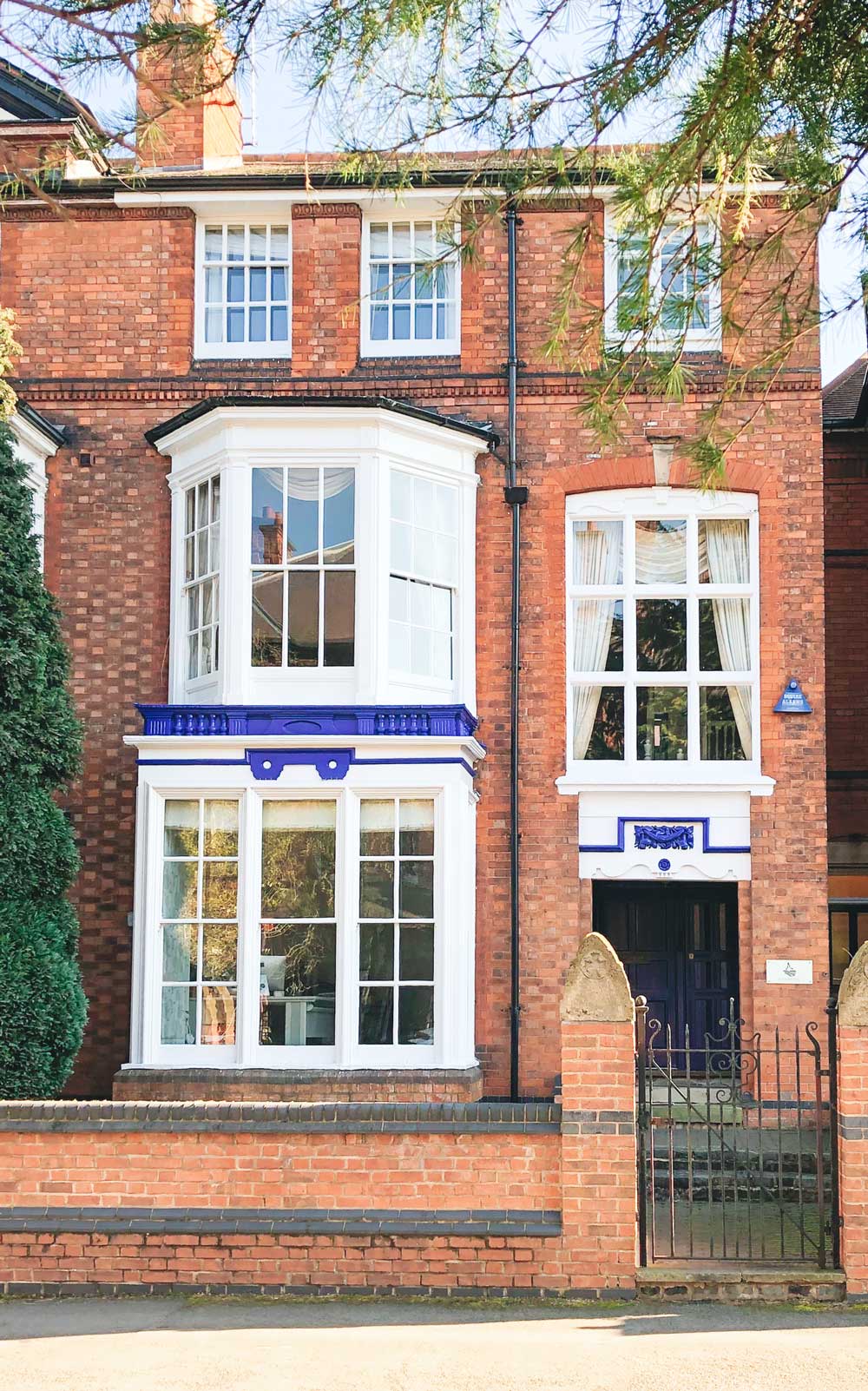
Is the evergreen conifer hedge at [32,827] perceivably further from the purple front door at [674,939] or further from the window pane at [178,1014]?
the purple front door at [674,939]

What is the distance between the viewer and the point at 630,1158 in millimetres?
9797

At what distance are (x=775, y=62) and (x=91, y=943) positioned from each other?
10.2 meters

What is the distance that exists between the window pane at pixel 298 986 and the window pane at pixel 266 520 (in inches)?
133

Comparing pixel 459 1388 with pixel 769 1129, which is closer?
pixel 459 1388

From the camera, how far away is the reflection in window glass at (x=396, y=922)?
1429 cm

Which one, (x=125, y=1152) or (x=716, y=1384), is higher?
(x=125, y=1152)

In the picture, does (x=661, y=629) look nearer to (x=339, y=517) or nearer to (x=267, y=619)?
(x=339, y=517)

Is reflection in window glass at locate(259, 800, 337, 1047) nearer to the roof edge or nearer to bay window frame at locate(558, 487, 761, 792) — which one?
bay window frame at locate(558, 487, 761, 792)

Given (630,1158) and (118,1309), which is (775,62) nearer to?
(630,1158)

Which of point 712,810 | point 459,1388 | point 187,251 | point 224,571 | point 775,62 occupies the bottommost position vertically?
point 459,1388

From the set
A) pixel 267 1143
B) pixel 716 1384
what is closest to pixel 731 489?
pixel 267 1143

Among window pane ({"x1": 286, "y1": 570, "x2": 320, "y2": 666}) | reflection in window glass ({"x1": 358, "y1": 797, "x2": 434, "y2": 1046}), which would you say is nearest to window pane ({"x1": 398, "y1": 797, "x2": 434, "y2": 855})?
reflection in window glass ({"x1": 358, "y1": 797, "x2": 434, "y2": 1046})

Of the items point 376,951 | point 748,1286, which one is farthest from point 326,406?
point 748,1286

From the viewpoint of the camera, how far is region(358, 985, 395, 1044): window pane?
46.8 feet
